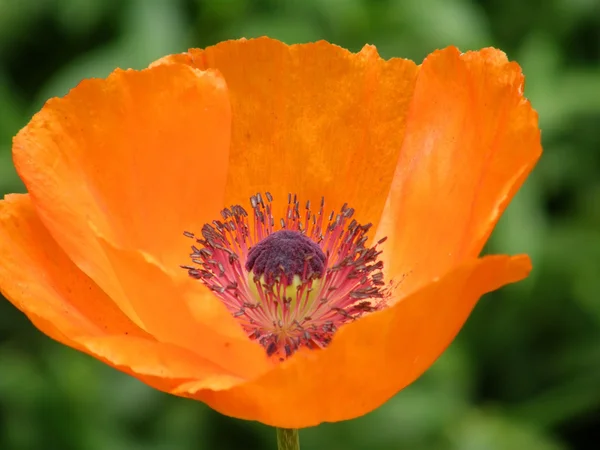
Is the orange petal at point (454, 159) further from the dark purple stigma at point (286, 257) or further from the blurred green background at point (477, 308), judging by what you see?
the blurred green background at point (477, 308)

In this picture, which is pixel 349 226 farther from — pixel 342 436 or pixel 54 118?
pixel 342 436

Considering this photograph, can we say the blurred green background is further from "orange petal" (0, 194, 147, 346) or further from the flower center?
"orange petal" (0, 194, 147, 346)

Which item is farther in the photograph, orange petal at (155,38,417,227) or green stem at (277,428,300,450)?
orange petal at (155,38,417,227)

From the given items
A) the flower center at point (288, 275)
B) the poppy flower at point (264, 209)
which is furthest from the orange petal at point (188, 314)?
the flower center at point (288, 275)

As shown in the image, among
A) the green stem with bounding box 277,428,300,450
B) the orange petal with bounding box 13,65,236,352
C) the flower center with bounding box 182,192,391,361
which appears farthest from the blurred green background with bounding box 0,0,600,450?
the green stem with bounding box 277,428,300,450

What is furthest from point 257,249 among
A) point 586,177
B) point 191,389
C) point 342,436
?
point 586,177
